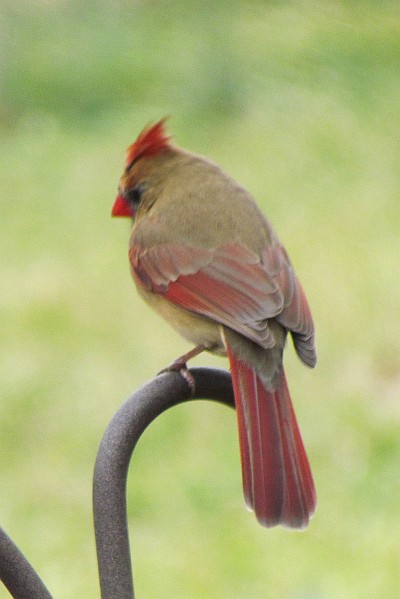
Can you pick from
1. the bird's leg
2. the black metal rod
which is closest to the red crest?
the bird's leg

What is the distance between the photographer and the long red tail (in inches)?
100

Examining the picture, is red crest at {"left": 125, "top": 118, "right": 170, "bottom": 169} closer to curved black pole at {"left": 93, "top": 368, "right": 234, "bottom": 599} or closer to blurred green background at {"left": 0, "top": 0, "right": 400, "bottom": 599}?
blurred green background at {"left": 0, "top": 0, "right": 400, "bottom": 599}

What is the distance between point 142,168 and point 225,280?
1.44 feet

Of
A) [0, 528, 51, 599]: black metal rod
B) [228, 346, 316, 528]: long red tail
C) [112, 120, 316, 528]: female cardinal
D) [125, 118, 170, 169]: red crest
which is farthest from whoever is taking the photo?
[125, 118, 170, 169]: red crest

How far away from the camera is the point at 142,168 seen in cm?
342

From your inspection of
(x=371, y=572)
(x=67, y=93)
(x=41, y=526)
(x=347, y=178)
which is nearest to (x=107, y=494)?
(x=371, y=572)

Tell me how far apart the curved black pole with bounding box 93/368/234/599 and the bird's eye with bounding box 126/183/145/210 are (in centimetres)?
120

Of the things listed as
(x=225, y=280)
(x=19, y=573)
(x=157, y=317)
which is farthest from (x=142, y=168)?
(x=157, y=317)

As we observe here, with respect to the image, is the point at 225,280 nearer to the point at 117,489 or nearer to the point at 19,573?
the point at 117,489

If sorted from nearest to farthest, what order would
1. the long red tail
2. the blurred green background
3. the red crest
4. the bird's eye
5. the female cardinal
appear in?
1. the long red tail
2. the female cardinal
3. the red crest
4. the bird's eye
5. the blurred green background

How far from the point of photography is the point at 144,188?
3.44 metres

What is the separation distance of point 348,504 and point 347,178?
308 centimetres

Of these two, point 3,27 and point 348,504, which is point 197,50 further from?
point 348,504

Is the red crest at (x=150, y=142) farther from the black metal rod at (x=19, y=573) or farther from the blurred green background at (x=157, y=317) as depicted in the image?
the black metal rod at (x=19, y=573)
